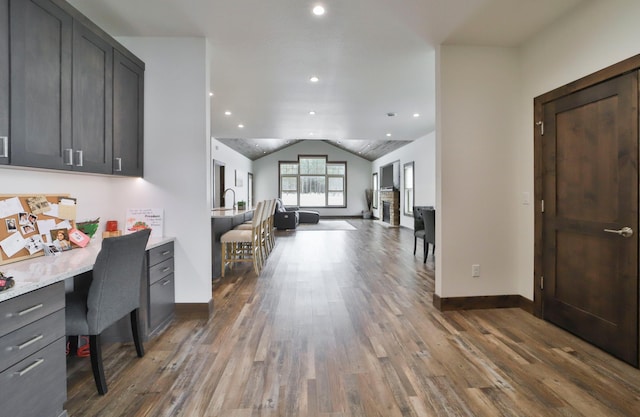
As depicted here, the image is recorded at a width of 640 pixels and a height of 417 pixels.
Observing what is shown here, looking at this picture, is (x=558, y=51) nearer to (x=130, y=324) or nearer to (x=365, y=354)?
(x=365, y=354)

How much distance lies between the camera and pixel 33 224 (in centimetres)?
206

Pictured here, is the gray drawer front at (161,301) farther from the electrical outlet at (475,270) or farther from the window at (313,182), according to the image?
the window at (313,182)

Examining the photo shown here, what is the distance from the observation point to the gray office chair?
177 cm

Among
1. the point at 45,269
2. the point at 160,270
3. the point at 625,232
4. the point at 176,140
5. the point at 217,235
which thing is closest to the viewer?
the point at 45,269

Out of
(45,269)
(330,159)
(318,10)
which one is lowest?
(45,269)

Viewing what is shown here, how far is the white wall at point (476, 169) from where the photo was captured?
3.10 metres

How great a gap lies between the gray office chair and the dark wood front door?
128 inches

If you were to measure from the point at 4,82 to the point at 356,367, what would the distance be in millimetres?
2542

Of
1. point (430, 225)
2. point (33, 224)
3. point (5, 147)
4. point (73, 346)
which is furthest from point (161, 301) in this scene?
point (430, 225)

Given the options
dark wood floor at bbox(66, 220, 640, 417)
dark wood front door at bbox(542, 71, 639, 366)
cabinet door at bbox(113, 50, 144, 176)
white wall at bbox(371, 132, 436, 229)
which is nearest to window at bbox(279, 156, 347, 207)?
white wall at bbox(371, 132, 436, 229)

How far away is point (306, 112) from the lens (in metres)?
5.70

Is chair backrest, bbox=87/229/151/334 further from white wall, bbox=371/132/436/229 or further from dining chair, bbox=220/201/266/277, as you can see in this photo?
white wall, bbox=371/132/436/229

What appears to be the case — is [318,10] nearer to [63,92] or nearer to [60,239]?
[63,92]

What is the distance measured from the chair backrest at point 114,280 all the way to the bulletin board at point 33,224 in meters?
0.58
